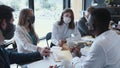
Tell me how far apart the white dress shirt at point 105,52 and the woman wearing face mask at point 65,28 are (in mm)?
1669

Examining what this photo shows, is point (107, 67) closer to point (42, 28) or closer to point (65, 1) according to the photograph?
point (42, 28)

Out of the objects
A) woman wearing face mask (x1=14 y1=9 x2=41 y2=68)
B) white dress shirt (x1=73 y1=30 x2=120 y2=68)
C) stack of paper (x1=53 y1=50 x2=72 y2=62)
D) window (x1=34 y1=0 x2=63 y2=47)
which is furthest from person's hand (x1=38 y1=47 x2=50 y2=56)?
window (x1=34 y1=0 x2=63 y2=47)

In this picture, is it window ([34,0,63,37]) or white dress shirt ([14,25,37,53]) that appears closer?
white dress shirt ([14,25,37,53])

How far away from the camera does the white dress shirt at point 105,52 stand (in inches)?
60.0

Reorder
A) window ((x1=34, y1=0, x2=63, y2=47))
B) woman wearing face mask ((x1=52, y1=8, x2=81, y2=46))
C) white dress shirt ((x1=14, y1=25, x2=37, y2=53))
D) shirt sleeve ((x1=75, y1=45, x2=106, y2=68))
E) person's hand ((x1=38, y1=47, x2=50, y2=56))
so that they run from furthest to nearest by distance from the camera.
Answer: window ((x1=34, y1=0, x2=63, y2=47))
woman wearing face mask ((x1=52, y1=8, x2=81, y2=46))
white dress shirt ((x1=14, y1=25, x2=37, y2=53))
person's hand ((x1=38, y1=47, x2=50, y2=56))
shirt sleeve ((x1=75, y1=45, x2=106, y2=68))

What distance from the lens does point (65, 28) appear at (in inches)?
137

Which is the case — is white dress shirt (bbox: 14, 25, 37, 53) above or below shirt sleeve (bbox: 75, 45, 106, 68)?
below

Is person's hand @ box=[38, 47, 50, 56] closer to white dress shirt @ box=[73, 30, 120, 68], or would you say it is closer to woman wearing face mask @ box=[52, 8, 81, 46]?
white dress shirt @ box=[73, 30, 120, 68]

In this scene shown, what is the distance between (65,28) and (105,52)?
1971 mm

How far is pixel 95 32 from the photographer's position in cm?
164

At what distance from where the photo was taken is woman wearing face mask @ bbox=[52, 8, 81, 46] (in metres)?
3.36

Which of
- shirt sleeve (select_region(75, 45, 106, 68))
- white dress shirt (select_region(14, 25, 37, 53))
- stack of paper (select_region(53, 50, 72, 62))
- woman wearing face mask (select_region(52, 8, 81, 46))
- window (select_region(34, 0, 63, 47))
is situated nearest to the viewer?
shirt sleeve (select_region(75, 45, 106, 68))

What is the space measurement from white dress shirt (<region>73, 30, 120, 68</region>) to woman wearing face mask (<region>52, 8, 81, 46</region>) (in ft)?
5.47

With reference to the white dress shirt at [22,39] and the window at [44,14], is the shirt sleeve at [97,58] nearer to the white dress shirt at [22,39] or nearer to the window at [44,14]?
the white dress shirt at [22,39]
